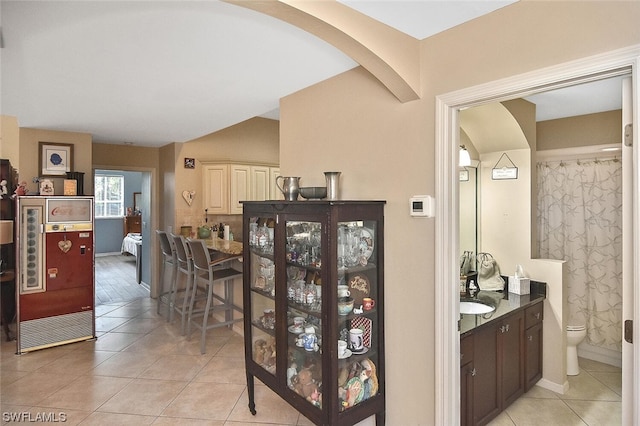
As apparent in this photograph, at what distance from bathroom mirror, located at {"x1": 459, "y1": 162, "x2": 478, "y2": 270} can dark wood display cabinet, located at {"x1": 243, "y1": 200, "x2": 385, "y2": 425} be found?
1.50 m

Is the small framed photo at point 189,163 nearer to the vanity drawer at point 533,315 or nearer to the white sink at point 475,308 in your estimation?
the white sink at point 475,308

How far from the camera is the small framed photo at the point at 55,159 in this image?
4.21 meters

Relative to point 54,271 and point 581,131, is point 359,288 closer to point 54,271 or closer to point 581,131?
point 581,131

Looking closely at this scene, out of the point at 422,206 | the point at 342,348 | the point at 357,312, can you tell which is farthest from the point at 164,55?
the point at 342,348

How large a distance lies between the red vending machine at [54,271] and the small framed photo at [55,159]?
2.13ft

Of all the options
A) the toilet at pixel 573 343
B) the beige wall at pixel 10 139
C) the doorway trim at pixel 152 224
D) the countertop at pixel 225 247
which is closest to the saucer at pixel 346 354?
the countertop at pixel 225 247

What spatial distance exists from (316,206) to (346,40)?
0.86 metres

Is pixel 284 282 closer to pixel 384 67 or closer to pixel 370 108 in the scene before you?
pixel 370 108

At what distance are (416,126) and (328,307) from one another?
1.12 meters

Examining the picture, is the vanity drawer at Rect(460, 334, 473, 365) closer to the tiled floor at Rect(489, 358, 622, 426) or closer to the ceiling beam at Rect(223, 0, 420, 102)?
the tiled floor at Rect(489, 358, 622, 426)

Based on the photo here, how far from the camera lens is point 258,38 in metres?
2.01

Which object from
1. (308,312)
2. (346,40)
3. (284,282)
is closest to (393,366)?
(308,312)

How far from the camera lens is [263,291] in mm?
2521

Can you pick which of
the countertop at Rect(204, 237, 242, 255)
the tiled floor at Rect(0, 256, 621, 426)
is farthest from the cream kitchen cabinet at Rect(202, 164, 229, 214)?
the tiled floor at Rect(0, 256, 621, 426)
